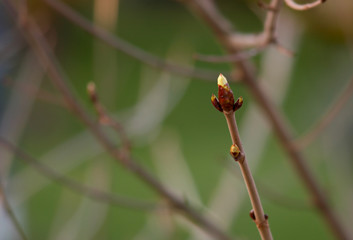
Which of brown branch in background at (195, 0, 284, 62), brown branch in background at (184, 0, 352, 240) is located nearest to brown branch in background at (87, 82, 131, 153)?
brown branch in background at (195, 0, 284, 62)

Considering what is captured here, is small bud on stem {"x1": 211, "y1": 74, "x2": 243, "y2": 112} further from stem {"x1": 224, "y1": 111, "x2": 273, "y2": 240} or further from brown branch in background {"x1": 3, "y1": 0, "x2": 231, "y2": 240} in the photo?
brown branch in background {"x1": 3, "y1": 0, "x2": 231, "y2": 240}

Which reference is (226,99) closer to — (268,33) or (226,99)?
(226,99)

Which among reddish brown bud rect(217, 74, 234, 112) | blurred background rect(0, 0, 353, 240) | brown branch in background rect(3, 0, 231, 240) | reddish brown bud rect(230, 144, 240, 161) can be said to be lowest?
reddish brown bud rect(230, 144, 240, 161)

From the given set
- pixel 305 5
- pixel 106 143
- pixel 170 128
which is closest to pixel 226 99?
pixel 305 5

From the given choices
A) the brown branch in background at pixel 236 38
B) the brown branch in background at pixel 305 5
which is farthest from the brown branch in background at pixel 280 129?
the brown branch in background at pixel 305 5

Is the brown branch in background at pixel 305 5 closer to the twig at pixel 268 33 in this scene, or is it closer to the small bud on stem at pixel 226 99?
the twig at pixel 268 33

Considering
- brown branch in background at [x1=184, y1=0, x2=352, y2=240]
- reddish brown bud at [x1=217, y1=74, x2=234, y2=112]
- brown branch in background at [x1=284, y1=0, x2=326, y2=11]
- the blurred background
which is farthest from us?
the blurred background

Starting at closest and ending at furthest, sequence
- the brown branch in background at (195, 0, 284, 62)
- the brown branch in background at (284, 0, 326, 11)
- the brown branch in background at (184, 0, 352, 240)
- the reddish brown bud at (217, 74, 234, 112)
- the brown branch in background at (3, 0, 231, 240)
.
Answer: the reddish brown bud at (217, 74, 234, 112)
the brown branch in background at (284, 0, 326, 11)
the brown branch in background at (195, 0, 284, 62)
the brown branch in background at (3, 0, 231, 240)
the brown branch in background at (184, 0, 352, 240)

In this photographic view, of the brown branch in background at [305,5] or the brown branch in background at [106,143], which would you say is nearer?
the brown branch in background at [305,5]

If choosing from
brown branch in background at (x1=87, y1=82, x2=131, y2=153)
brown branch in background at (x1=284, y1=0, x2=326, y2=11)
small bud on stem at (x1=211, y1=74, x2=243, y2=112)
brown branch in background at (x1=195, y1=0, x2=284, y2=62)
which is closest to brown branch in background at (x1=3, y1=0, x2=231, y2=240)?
brown branch in background at (x1=87, y1=82, x2=131, y2=153)

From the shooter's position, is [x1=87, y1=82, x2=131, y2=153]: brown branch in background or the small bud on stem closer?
the small bud on stem

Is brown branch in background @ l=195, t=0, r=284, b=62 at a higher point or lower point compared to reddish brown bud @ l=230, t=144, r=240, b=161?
higher
